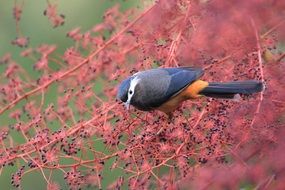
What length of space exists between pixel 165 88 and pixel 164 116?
0.53ft

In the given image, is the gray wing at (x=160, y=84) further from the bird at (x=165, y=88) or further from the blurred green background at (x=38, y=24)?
the blurred green background at (x=38, y=24)

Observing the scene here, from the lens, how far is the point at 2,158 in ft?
4.88

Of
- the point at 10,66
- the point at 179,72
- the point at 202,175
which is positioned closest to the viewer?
the point at 202,175

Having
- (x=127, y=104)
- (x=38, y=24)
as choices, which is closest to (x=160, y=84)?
(x=127, y=104)

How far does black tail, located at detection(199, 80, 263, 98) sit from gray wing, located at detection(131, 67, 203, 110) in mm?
48

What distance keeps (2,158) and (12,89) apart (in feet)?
0.64

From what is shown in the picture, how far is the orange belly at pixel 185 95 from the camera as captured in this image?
153cm

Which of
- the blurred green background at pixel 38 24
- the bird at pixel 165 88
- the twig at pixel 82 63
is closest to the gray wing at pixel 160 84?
the bird at pixel 165 88

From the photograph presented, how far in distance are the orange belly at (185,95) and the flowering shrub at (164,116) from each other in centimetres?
2

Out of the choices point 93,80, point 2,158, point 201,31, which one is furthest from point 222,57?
point 2,158

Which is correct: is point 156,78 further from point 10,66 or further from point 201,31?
point 10,66

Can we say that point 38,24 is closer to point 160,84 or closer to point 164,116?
point 160,84

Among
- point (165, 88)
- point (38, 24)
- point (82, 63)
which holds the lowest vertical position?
point (38, 24)

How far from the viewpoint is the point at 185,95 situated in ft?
5.15
